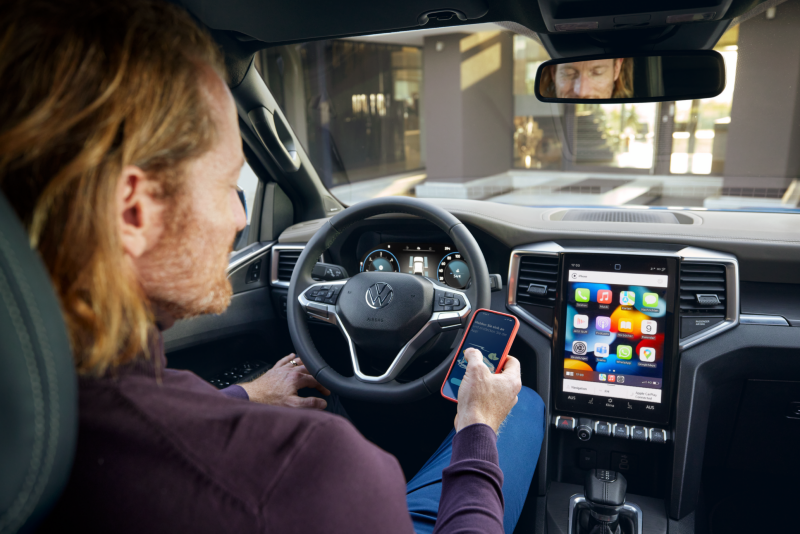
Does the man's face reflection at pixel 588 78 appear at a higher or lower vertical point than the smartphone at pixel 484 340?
higher

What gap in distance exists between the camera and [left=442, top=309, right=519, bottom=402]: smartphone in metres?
1.64

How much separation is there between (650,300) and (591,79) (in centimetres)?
82

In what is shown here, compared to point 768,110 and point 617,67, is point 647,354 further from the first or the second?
point 768,110

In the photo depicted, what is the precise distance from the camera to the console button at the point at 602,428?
86.2 inches

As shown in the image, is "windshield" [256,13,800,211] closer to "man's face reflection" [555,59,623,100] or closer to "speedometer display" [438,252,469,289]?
"speedometer display" [438,252,469,289]

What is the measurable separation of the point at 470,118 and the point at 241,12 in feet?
29.9

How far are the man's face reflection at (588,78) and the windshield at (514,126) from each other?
2.48 metres

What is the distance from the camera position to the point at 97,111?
26.9 inches

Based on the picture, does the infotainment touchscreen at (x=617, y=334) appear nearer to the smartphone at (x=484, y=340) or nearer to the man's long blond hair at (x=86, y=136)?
the smartphone at (x=484, y=340)

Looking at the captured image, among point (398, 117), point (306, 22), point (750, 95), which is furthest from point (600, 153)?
point (306, 22)

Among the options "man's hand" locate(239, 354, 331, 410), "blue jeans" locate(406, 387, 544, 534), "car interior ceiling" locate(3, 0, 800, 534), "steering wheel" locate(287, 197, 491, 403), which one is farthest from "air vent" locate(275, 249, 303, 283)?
"blue jeans" locate(406, 387, 544, 534)

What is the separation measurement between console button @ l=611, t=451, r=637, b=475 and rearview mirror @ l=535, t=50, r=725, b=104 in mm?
1375

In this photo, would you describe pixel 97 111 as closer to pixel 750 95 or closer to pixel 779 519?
pixel 779 519

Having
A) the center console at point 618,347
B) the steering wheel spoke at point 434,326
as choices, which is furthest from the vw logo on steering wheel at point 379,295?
the center console at point 618,347
